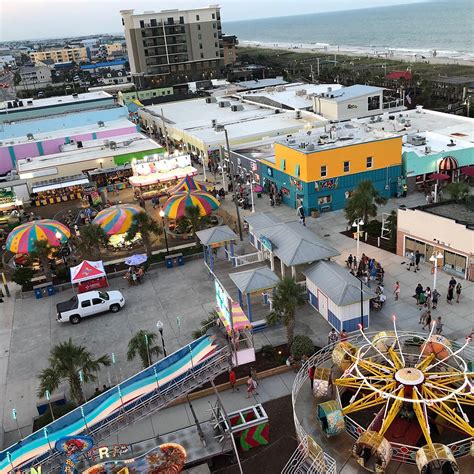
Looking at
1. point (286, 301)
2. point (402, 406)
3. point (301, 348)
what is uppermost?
point (286, 301)

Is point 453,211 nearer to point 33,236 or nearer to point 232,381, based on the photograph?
point 232,381

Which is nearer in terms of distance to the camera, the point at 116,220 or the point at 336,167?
the point at 116,220

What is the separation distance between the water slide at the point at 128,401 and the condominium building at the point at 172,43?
351 ft

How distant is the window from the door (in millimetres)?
37546

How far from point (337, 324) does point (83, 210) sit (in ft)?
91.7

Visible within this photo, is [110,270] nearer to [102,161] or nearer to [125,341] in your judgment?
[125,341]

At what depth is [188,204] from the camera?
35.9 m

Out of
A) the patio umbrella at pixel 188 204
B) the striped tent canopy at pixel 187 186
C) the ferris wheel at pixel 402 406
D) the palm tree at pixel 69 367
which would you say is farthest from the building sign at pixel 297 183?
the palm tree at pixel 69 367

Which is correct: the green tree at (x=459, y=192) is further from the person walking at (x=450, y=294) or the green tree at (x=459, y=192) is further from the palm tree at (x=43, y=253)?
the palm tree at (x=43, y=253)

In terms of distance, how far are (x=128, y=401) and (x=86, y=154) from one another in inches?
1569

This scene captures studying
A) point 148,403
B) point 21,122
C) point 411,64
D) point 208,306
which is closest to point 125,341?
point 208,306

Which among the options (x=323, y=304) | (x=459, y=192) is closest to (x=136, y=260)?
(x=323, y=304)

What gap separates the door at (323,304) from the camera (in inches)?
943

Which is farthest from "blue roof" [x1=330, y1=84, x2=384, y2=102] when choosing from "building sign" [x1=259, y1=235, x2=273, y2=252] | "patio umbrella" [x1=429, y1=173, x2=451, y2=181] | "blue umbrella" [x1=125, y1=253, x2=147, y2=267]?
"blue umbrella" [x1=125, y1=253, x2=147, y2=267]
